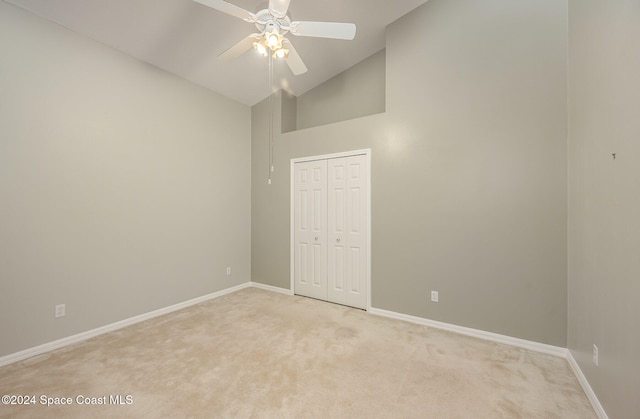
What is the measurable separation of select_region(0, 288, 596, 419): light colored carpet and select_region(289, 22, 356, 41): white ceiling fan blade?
2.78 m

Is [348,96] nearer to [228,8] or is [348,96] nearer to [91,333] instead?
[228,8]

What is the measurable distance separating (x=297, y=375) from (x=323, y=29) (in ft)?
9.23

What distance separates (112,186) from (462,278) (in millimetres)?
3979

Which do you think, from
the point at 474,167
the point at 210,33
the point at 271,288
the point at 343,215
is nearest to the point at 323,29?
the point at 210,33

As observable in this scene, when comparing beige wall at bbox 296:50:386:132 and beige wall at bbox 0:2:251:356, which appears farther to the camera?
beige wall at bbox 296:50:386:132

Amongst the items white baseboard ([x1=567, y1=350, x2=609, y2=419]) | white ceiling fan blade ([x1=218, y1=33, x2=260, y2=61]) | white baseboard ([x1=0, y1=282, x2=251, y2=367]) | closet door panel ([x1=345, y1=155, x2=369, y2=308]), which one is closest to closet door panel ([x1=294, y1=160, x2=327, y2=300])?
closet door panel ([x1=345, y1=155, x2=369, y2=308])

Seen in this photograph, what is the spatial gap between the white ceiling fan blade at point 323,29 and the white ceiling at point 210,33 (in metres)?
0.33

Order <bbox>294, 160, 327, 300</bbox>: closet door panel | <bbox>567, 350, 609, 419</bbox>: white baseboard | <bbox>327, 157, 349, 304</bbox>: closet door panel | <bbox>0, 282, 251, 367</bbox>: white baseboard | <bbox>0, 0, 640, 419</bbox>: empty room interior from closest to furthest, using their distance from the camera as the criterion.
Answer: <bbox>567, 350, 609, 419</bbox>: white baseboard, <bbox>0, 0, 640, 419</bbox>: empty room interior, <bbox>0, 282, 251, 367</bbox>: white baseboard, <bbox>327, 157, 349, 304</bbox>: closet door panel, <bbox>294, 160, 327, 300</bbox>: closet door panel

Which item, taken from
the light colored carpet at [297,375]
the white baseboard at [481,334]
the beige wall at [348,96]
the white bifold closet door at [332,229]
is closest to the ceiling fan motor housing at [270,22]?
the white bifold closet door at [332,229]

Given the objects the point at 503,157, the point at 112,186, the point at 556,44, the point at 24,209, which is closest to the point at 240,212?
the point at 112,186

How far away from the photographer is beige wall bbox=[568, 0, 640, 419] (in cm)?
139

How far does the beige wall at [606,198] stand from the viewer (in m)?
1.39

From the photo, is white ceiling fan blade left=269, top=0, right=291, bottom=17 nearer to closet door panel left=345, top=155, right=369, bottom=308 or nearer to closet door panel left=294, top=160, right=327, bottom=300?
closet door panel left=345, top=155, right=369, bottom=308

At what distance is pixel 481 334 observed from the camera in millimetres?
2744
